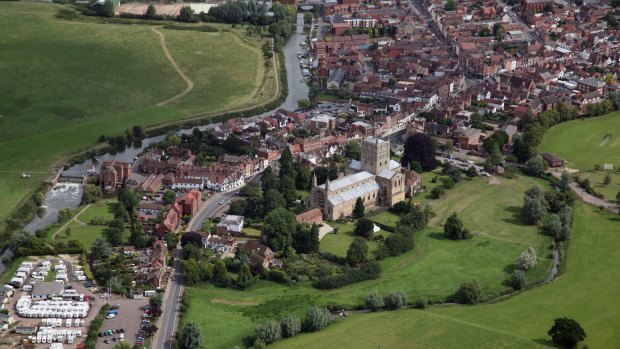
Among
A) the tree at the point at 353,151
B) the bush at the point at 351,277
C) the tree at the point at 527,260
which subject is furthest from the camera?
the tree at the point at 353,151

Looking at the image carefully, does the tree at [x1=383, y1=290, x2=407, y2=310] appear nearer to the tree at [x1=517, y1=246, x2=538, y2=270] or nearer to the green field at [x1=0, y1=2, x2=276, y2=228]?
the tree at [x1=517, y1=246, x2=538, y2=270]

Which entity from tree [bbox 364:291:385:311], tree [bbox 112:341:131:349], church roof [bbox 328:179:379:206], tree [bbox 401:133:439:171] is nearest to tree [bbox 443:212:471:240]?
church roof [bbox 328:179:379:206]

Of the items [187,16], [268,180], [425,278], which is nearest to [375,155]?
[268,180]

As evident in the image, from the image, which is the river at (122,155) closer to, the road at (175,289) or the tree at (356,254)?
the road at (175,289)

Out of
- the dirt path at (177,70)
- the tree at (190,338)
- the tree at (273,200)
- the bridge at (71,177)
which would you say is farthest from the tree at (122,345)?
the dirt path at (177,70)

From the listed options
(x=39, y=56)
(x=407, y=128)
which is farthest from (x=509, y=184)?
(x=39, y=56)

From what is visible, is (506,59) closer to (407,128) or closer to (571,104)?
(571,104)

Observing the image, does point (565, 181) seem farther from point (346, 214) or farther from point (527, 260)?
point (346, 214)
